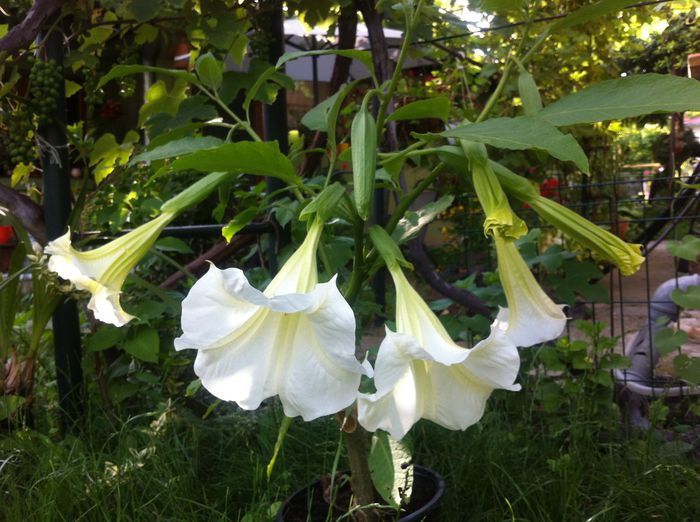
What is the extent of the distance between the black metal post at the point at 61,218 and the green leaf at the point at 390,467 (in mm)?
1048

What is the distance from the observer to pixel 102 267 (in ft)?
3.06

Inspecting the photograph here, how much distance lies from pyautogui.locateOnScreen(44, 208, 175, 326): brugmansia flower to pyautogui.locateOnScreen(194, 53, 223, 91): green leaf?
1.22ft

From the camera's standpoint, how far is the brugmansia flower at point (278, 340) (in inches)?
28.7

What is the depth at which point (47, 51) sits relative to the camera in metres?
1.92

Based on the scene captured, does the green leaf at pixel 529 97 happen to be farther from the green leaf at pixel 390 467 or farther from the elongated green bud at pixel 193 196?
the green leaf at pixel 390 467

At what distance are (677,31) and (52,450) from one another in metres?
2.92

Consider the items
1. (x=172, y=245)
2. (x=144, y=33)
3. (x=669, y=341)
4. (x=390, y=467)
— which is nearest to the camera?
(x=390, y=467)

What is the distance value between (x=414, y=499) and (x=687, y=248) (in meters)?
0.99

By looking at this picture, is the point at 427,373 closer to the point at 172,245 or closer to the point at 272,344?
the point at 272,344

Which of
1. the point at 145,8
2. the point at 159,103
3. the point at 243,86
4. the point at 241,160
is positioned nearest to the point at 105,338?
the point at 159,103

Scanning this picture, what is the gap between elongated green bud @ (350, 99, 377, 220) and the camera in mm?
834

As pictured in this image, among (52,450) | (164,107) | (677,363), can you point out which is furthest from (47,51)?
(677,363)

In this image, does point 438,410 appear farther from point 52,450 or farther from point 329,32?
point 329,32

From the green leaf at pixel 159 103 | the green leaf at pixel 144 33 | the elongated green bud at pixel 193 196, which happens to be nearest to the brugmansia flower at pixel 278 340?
the elongated green bud at pixel 193 196
